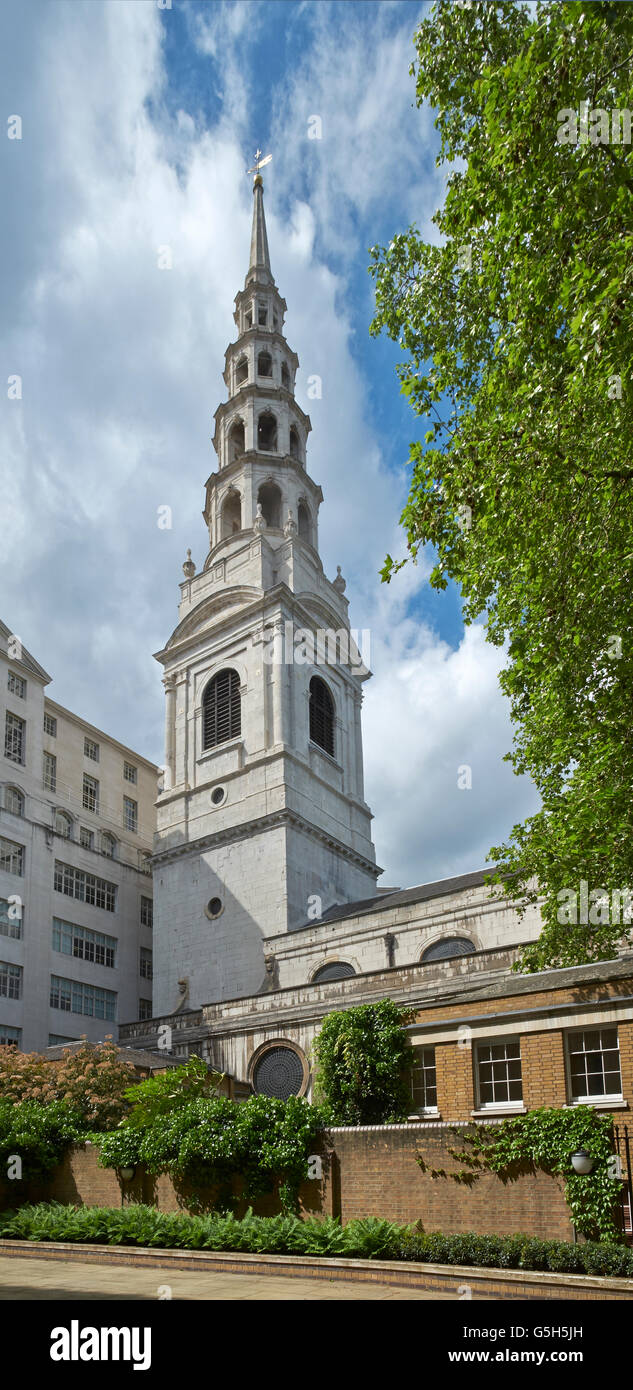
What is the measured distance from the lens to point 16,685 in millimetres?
47000

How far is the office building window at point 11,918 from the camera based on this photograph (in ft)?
137

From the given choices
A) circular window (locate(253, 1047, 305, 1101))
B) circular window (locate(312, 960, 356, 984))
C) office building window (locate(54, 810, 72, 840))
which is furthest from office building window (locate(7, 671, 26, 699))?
circular window (locate(253, 1047, 305, 1101))

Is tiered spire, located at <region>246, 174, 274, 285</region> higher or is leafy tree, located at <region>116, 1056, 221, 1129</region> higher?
tiered spire, located at <region>246, 174, 274, 285</region>

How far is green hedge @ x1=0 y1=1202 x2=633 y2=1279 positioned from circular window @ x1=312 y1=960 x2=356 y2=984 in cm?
1772

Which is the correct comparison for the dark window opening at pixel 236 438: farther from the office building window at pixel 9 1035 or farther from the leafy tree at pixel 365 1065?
the leafy tree at pixel 365 1065

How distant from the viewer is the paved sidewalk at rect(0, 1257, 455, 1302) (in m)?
12.7

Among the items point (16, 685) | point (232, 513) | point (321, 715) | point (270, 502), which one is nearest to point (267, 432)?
point (270, 502)

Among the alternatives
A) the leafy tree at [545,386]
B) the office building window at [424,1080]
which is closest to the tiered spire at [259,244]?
the leafy tree at [545,386]

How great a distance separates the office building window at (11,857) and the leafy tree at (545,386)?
28251 mm

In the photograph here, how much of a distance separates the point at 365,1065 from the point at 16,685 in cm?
3022

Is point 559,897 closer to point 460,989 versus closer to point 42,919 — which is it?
point 460,989

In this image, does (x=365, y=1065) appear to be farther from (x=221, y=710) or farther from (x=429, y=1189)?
(x=221, y=710)

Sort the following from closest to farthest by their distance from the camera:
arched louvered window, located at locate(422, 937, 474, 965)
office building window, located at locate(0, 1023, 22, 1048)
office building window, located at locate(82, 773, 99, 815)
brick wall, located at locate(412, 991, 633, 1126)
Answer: brick wall, located at locate(412, 991, 633, 1126) → arched louvered window, located at locate(422, 937, 474, 965) → office building window, located at locate(0, 1023, 22, 1048) → office building window, located at locate(82, 773, 99, 815)

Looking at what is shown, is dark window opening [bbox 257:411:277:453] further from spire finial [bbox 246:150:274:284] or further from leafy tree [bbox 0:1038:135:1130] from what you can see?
leafy tree [bbox 0:1038:135:1130]
